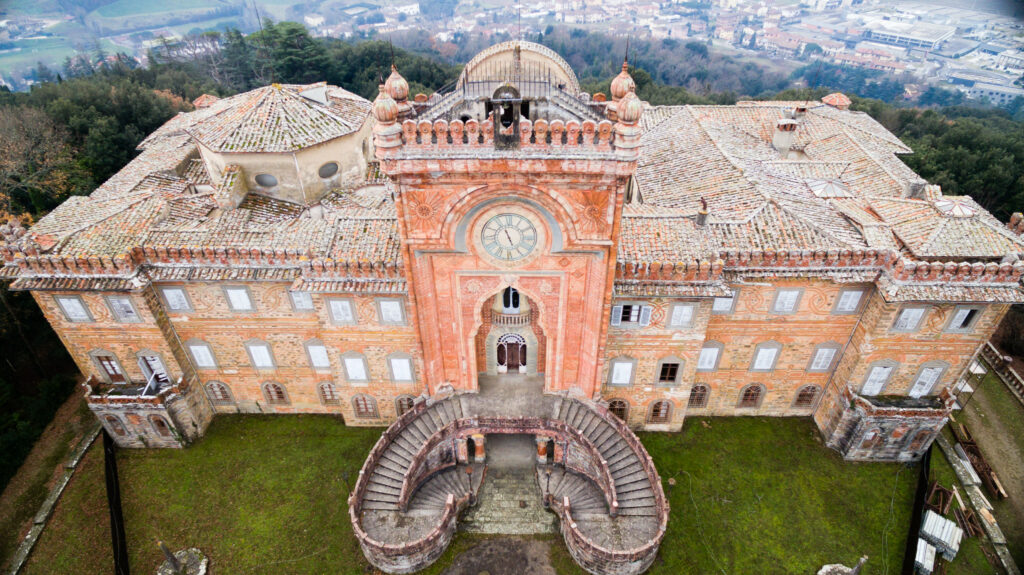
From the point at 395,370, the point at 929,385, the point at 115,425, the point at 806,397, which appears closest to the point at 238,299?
the point at 395,370

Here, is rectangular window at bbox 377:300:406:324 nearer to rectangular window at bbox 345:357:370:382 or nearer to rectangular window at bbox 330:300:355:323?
rectangular window at bbox 330:300:355:323

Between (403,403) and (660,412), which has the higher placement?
(403,403)

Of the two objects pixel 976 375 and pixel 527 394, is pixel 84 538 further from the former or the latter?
pixel 976 375

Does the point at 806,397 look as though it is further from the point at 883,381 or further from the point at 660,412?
the point at 660,412

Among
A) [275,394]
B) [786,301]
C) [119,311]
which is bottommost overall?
[275,394]

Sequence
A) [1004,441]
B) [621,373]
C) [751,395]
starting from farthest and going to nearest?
[1004,441]
[751,395]
[621,373]

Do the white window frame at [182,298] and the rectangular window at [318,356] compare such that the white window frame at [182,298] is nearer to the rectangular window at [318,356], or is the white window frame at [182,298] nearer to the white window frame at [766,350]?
the rectangular window at [318,356]

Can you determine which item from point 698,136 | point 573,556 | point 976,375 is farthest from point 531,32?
point 573,556
